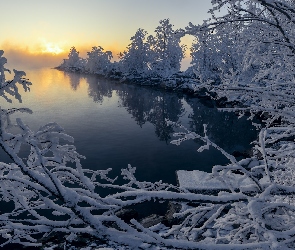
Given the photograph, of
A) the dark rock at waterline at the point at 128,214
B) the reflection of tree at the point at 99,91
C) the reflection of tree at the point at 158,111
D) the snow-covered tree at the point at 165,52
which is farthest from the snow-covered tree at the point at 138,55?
the dark rock at waterline at the point at 128,214

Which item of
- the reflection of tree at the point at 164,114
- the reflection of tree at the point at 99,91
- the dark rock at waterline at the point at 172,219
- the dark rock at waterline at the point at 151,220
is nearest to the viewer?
the dark rock at waterline at the point at 172,219

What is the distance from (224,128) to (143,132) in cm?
823

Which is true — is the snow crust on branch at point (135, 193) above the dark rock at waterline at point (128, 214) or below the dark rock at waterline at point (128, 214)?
above

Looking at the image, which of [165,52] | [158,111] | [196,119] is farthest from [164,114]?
[165,52]

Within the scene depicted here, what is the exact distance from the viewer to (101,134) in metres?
22.6

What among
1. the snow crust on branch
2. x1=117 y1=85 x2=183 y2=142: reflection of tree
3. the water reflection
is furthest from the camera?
x1=117 y1=85 x2=183 y2=142: reflection of tree

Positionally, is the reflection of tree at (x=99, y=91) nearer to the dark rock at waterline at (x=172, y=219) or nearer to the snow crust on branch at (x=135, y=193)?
the dark rock at waterline at (x=172, y=219)

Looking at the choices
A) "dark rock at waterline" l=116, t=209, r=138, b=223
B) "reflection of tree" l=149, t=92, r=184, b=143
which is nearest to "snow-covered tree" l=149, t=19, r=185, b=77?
"reflection of tree" l=149, t=92, r=184, b=143

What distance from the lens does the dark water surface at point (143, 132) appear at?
1628 centimetres

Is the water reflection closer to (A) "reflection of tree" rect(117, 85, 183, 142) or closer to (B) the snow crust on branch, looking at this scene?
(A) "reflection of tree" rect(117, 85, 183, 142)

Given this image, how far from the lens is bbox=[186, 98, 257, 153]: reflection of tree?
20953mm

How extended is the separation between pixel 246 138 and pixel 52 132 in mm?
22059

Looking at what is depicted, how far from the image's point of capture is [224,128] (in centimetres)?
2541

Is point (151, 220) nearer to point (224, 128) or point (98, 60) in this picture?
point (224, 128)
